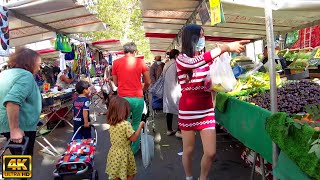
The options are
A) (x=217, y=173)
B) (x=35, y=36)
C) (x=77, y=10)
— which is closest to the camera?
(x=217, y=173)

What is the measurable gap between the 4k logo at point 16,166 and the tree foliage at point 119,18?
25.8m

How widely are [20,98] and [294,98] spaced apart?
9.23 feet

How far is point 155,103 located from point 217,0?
4249 millimetres

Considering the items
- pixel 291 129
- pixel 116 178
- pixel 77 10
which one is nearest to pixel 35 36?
pixel 77 10

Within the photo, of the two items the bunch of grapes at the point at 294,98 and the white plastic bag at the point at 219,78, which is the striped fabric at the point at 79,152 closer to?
the white plastic bag at the point at 219,78

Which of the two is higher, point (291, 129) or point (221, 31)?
point (221, 31)

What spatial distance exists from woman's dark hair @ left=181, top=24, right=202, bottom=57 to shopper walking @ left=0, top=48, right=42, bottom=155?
1565mm

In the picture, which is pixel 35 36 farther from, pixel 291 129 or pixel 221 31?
pixel 291 129

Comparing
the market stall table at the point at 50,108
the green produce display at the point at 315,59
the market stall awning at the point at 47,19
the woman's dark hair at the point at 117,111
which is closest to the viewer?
the woman's dark hair at the point at 117,111

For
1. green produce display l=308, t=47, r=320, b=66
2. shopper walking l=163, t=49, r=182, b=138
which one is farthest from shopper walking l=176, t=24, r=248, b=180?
green produce display l=308, t=47, r=320, b=66

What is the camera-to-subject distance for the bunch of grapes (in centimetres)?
332

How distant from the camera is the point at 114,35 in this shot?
33031 millimetres

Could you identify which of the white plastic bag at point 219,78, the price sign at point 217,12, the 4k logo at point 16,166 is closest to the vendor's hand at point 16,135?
the 4k logo at point 16,166

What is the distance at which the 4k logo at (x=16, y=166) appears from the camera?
8.46 ft
